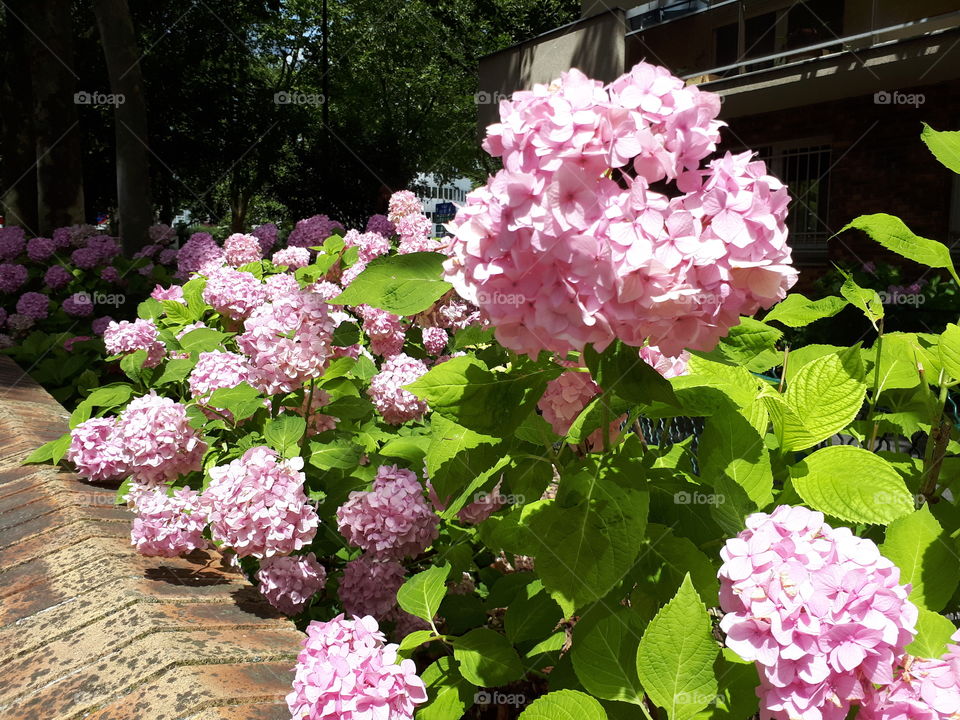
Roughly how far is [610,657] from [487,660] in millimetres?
318

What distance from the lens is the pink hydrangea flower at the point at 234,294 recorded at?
2.84 meters

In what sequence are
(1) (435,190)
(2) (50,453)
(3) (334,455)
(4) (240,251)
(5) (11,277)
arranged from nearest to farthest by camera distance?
(3) (334,455) → (2) (50,453) → (4) (240,251) → (5) (11,277) → (1) (435,190)

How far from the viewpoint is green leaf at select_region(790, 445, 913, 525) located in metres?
0.90

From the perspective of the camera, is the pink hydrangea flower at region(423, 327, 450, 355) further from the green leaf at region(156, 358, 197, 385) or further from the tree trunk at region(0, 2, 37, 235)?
the tree trunk at region(0, 2, 37, 235)

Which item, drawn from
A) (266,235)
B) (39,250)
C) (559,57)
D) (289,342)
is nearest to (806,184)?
(559,57)

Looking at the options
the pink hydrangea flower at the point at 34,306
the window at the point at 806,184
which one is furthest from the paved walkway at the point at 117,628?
the window at the point at 806,184

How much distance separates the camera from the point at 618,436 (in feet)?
4.10

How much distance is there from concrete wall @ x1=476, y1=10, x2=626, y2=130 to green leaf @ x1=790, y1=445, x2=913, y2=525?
11.9m

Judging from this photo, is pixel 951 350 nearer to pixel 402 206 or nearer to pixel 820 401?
pixel 820 401

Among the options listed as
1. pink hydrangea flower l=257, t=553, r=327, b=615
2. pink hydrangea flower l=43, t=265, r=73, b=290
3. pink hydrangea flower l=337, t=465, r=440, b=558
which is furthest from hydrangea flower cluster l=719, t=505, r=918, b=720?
pink hydrangea flower l=43, t=265, r=73, b=290

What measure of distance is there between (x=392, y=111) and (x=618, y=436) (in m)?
28.5

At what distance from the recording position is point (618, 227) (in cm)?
85

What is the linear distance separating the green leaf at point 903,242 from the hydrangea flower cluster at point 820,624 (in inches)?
22.8

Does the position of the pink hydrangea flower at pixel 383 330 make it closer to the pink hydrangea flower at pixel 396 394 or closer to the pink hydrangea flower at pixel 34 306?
→ the pink hydrangea flower at pixel 396 394
